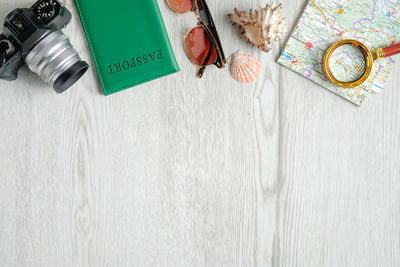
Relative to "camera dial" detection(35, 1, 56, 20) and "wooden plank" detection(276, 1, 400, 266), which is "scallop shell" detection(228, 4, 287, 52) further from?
"camera dial" detection(35, 1, 56, 20)

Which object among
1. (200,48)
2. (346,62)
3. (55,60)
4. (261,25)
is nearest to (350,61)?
(346,62)

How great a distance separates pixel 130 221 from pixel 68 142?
200mm

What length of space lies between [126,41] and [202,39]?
0.48 feet

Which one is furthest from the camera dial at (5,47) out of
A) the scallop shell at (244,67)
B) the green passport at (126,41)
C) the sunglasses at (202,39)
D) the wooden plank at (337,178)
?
the wooden plank at (337,178)

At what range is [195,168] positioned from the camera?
713mm

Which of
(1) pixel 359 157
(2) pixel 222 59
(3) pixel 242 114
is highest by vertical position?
(2) pixel 222 59

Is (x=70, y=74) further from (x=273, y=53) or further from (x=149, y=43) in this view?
(x=273, y=53)

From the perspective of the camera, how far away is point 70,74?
0.62 metres

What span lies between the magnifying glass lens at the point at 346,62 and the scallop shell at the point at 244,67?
149mm

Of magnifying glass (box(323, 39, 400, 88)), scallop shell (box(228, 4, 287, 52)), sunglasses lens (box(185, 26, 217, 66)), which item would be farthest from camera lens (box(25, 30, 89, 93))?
magnifying glass (box(323, 39, 400, 88))

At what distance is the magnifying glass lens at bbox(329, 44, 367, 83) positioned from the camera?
69 cm

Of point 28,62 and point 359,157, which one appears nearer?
point 28,62

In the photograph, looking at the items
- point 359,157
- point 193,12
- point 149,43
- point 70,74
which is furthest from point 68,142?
point 359,157

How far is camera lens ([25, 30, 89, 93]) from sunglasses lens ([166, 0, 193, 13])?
21cm
